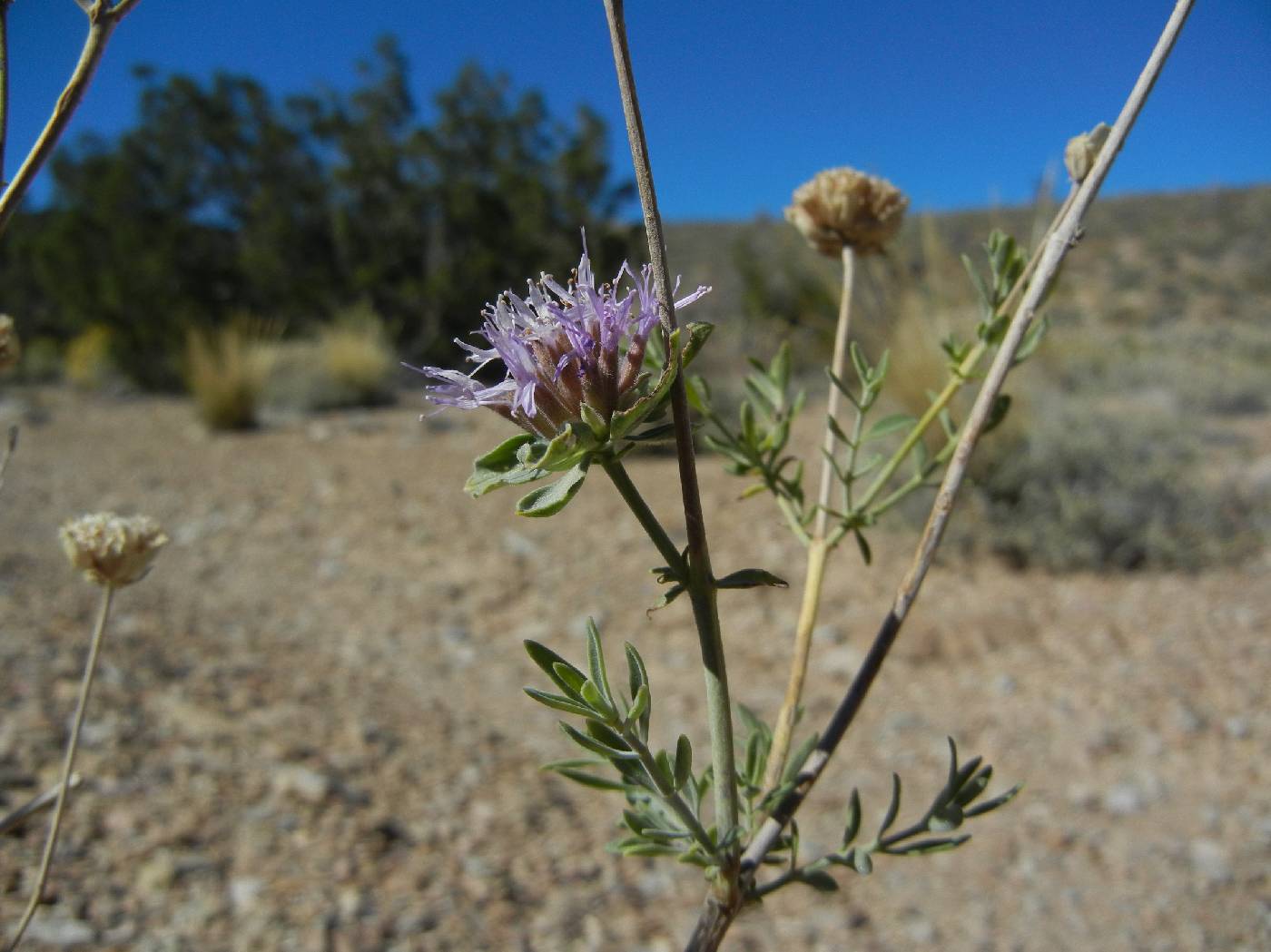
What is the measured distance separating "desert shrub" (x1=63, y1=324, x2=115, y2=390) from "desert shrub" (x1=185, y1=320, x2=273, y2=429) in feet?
11.5

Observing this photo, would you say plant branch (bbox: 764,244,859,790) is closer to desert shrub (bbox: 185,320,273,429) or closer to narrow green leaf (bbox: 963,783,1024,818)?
narrow green leaf (bbox: 963,783,1024,818)

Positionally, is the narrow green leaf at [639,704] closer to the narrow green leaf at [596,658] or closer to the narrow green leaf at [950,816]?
the narrow green leaf at [596,658]

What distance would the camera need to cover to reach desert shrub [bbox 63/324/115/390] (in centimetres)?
1162

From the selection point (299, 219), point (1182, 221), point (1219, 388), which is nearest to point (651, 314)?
point (1219, 388)

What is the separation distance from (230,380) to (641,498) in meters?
8.20

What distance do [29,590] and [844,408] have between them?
4517 mm

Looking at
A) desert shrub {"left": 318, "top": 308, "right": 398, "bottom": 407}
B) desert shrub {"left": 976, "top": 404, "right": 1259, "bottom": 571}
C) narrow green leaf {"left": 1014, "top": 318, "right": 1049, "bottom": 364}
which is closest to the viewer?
narrow green leaf {"left": 1014, "top": 318, "right": 1049, "bottom": 364}

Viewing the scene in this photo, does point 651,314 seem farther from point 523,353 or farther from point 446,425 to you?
point 446,425

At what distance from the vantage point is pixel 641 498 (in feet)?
1.69

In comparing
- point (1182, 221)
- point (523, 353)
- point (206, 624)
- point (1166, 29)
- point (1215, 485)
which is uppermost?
point (1182, 221)

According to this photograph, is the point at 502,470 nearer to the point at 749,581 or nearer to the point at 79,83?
the point at 749,581

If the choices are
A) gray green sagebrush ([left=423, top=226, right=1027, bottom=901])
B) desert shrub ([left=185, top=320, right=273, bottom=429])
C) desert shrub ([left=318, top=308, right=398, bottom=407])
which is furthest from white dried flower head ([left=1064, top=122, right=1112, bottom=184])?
desert shrub ([left=318, top=308, right=398, bottom=407])

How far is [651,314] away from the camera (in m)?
0.55

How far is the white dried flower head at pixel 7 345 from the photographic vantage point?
2.71 feet
